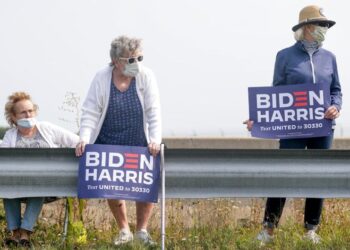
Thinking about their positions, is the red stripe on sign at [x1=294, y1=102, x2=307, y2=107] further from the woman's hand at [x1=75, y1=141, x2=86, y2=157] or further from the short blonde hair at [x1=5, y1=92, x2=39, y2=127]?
the short blonde hair at [x1=5, y1=92, x2=39, y2=127]

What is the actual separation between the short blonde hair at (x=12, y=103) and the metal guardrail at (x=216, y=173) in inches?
21.3

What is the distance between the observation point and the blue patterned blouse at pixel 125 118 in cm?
756

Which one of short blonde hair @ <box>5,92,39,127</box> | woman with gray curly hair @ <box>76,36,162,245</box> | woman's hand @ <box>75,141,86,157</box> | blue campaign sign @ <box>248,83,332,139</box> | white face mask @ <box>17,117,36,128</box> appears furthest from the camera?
blue campaign sign @ <box>248,83,332,139</box>

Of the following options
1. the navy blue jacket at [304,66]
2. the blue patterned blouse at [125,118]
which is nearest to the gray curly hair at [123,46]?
the blue patterned blouse at [125,118]

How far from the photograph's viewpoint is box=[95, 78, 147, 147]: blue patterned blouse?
7562mm

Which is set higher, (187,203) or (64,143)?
(64,143)

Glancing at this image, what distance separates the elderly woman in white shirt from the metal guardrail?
22 centimetres

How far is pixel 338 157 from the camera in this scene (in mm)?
7551

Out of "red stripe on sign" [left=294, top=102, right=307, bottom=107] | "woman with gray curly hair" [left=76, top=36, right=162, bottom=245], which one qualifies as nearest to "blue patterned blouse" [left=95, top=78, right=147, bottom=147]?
"woman with gray curly hair" [left=76, top=36, right=162, bottom=245]

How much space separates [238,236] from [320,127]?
1221mm

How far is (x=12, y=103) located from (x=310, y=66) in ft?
8.70

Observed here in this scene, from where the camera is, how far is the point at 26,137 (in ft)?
25.7

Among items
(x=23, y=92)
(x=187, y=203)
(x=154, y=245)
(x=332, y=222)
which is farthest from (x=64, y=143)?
(x=332, y=222)

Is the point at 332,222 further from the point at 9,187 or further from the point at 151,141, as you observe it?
the point at 9,187
